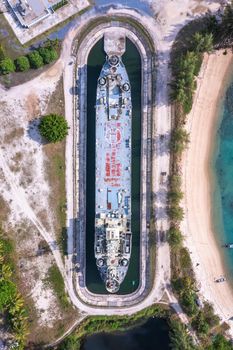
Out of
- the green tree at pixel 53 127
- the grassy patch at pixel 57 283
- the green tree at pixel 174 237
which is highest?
the green tree at pixel 53 127

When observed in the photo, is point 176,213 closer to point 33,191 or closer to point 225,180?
point 225,180

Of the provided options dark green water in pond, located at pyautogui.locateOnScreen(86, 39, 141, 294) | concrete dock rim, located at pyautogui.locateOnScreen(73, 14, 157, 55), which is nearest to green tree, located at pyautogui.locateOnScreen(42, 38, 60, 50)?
concrete dock rim, located at pyautogui.locateOnScreen(73, 14, 157, 55)

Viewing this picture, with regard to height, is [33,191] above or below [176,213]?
above

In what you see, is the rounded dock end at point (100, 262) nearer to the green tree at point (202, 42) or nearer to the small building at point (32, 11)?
the green tree at point (202, 42)

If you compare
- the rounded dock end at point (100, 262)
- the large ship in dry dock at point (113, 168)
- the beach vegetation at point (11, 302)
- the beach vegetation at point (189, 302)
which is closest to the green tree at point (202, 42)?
the large ship in dry dock at point (113, 168)

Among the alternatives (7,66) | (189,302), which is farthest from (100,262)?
(7,66)

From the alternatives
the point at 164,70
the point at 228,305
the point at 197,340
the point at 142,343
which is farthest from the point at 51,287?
the point at 164,70

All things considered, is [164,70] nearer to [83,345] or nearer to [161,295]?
[161,295]
